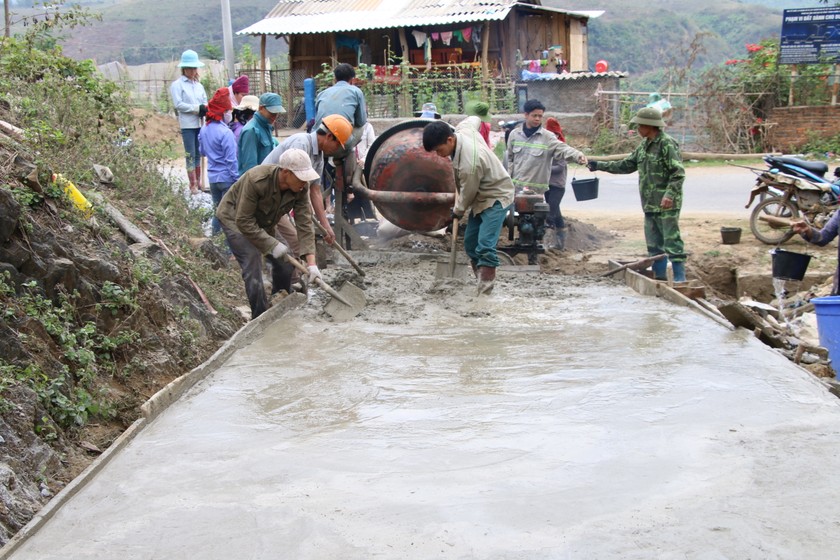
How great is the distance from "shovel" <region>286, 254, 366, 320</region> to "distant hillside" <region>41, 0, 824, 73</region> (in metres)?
35.2

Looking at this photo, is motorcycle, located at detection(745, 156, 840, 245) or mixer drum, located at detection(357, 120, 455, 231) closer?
mixer drum, located at detection(357, 120, 455, 231)

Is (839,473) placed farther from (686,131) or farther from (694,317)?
(686,131)

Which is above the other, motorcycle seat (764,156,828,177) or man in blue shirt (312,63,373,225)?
man in blue shirt (312,63,373,225)

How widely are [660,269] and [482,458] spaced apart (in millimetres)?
4868

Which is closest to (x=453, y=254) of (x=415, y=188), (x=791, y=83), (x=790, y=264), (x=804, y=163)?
(x=415, y=188)

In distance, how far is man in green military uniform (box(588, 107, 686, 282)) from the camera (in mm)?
8172

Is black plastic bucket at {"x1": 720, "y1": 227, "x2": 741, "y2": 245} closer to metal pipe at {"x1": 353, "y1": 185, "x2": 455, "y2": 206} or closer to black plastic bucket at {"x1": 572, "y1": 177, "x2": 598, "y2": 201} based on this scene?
black plastic bucket at {"x1": 572, "y1": 177, "x2": 598, "y2": 201}

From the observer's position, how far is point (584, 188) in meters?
9.77

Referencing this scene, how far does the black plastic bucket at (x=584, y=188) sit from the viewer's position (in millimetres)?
9648

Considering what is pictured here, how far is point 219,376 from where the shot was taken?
17.7ft

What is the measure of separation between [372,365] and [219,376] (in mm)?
952

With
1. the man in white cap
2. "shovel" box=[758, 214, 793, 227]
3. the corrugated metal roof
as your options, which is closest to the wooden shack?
the corrugated metal roof

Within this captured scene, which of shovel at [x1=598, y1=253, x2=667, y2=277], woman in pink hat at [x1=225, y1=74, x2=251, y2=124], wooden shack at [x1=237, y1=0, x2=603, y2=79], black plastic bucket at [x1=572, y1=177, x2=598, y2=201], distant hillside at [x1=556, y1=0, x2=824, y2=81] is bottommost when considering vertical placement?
shovel at [x1=598, y1=253, x2=667, y2=277]

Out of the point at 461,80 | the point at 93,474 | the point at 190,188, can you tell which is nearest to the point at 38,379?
the point at 93,474
